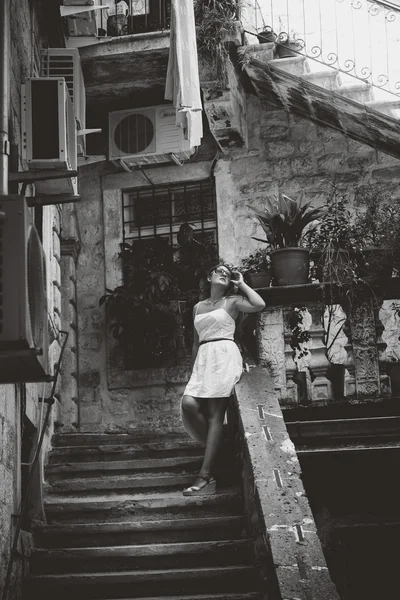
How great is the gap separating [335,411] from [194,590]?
1958 mm

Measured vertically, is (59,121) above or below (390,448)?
above

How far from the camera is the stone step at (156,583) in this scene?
7387 mm

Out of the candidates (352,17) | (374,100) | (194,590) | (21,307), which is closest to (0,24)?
(21,307)

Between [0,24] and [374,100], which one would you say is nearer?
[0,24]

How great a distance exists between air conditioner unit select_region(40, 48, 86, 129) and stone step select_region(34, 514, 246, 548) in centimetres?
413

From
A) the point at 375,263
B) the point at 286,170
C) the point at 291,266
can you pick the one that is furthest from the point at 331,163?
the point at 375,263

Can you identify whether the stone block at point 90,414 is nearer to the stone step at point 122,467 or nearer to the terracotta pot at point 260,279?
the stone step at point 122,467

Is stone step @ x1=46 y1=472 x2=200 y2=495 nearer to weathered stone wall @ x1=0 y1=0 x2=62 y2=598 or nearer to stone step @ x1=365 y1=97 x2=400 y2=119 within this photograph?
weathered stone wall @ x1=0 y1=0 x2=62 y2=598

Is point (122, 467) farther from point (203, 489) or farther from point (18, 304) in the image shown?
point (18, 304)

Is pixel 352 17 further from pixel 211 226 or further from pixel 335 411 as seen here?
pixel 335 411

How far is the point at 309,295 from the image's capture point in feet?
29.6

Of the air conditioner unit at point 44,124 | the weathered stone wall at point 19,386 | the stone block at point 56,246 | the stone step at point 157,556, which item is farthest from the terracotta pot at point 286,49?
the stone step at point 157,556

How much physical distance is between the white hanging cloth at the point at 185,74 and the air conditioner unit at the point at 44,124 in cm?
126

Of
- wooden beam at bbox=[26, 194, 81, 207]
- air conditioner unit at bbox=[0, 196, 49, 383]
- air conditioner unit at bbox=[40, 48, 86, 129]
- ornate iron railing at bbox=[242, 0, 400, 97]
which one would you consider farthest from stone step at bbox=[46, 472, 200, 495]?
ornate iron railing at bbox=[242, 0, 400, 97]
